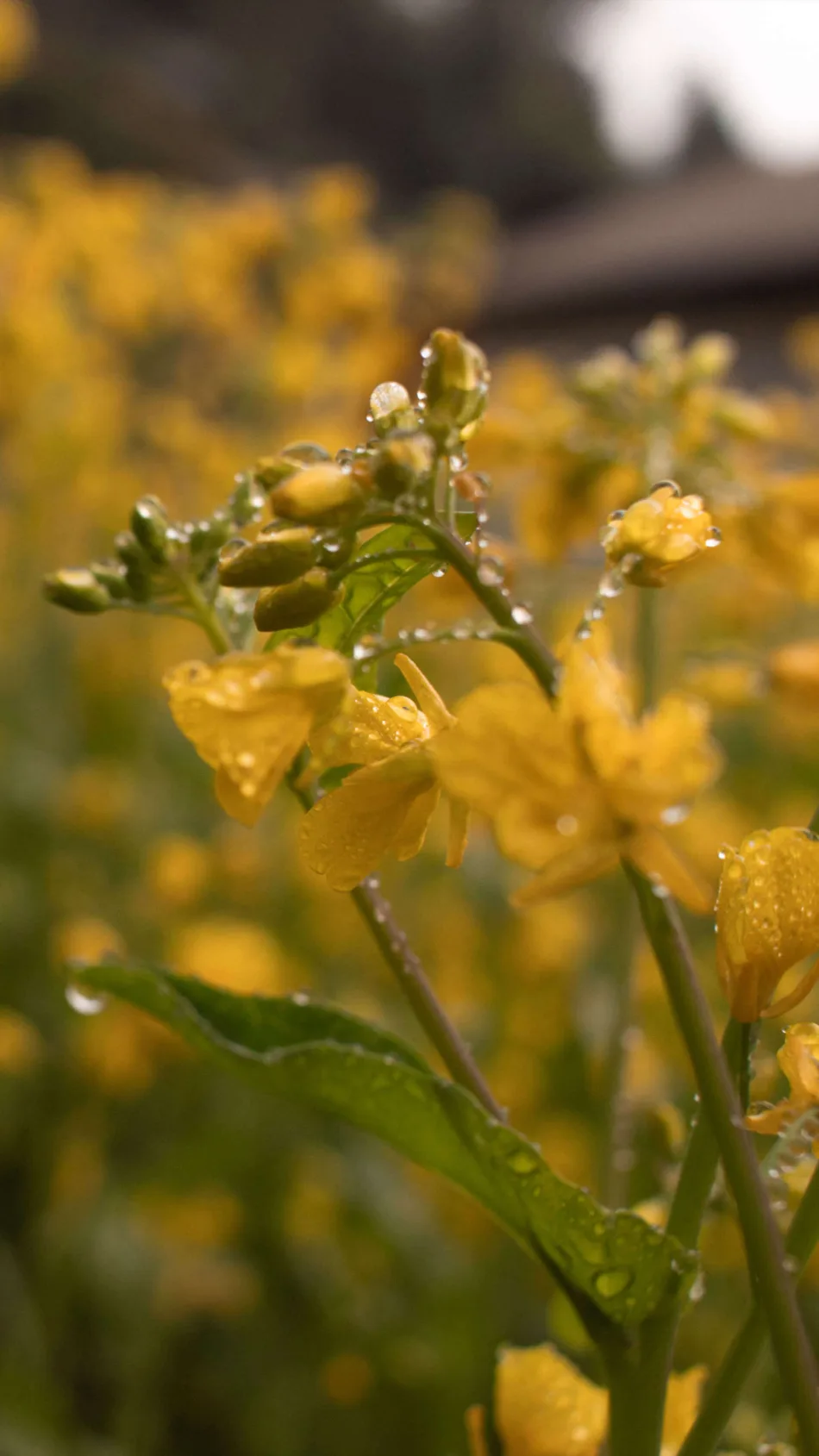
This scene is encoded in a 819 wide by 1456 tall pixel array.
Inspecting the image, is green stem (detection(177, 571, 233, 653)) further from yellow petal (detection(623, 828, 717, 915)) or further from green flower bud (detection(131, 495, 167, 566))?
yellow petal (detection(623, 828, 717, 915))

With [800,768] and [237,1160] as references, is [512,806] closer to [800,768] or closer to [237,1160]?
[237,1160]

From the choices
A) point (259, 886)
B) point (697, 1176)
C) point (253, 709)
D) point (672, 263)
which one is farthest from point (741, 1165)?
point (672, 263)

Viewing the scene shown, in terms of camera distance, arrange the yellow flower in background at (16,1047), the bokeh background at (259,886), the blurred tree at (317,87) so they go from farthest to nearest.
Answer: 1. the blurred tree at (317,87)
2. the yellow flower in background at (16,1047)
3. the bokeh background at (259,886)

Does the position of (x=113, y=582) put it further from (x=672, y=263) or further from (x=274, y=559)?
(x=672, y=263)

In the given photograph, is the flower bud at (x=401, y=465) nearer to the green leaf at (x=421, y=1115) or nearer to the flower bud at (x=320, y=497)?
the flower bud at (x=320, y=497)

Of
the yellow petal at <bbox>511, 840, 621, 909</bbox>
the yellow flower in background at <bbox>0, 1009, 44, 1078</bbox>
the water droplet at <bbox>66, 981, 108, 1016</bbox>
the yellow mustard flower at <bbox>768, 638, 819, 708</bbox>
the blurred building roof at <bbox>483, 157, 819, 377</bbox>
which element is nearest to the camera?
the yellow petal at <bbox>511, 840, 621, 909</bbox>

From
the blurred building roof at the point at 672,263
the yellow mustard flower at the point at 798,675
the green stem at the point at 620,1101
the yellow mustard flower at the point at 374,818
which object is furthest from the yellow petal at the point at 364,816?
the blurred building roof at the point at 672,263

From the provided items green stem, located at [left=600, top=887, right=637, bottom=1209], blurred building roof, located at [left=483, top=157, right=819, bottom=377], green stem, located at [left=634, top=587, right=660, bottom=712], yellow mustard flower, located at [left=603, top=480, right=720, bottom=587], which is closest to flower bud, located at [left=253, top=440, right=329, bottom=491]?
yellow mustard flower, located at [left=603, top=480, right=720, bottom=587]
